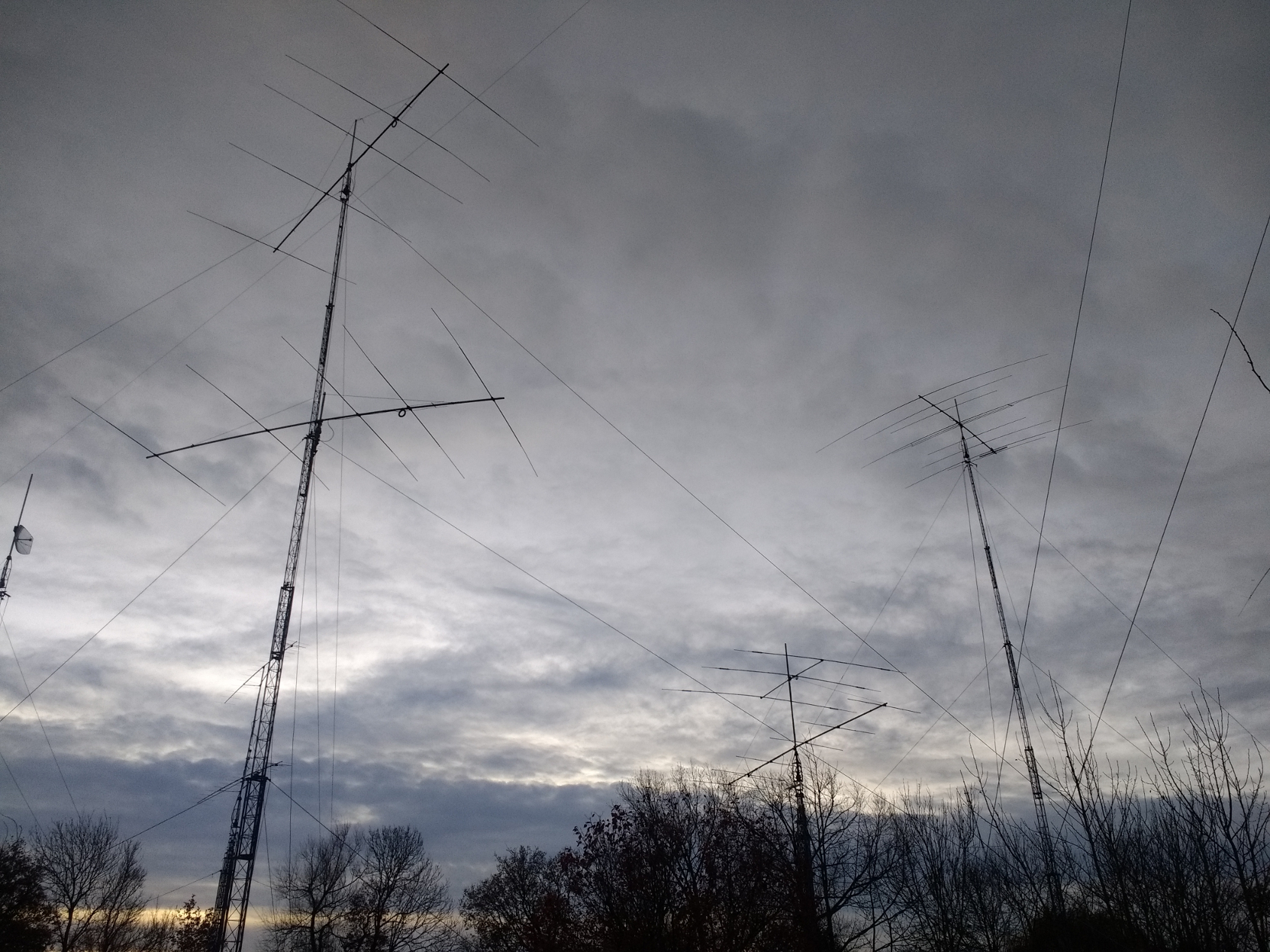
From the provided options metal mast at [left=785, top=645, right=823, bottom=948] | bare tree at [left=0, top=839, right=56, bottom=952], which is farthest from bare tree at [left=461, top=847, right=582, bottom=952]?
bare tree at [left=0, top=839, right=56, bottom=952]

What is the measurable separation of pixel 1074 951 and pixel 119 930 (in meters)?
56.5

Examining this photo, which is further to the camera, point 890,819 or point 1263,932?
point 890,819

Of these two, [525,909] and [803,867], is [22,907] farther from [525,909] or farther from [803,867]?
[803,867]

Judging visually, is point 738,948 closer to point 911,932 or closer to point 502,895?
point 911,932

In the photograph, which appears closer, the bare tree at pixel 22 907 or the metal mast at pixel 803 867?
the metal mast at pixel 803 867

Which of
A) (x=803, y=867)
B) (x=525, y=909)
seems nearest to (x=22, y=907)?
(x=525, y=909)

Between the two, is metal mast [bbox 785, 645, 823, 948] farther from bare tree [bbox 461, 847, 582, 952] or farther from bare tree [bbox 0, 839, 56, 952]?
bare tree [bbox 0, 839, 56, 952]

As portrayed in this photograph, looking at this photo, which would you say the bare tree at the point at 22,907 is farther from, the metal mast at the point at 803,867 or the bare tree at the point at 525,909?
the metal mast at the point at 803,867

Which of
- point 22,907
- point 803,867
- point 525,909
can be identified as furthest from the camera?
point 525,909

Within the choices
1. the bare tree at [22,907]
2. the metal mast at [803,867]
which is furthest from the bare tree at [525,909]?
the bare tree at [22,907]

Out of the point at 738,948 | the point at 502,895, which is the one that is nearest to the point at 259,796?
the point at 738,948

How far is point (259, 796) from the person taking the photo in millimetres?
17172

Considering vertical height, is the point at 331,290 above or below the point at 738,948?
above

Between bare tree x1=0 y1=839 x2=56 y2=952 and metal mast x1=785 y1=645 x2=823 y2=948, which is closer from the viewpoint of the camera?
metal mast x1=785 y1=645 x2=823 y2=948
